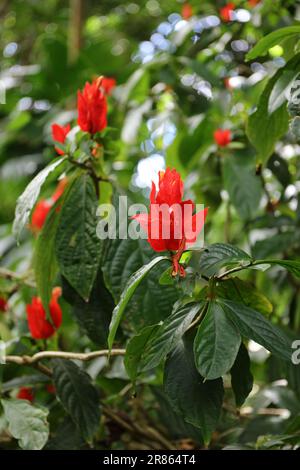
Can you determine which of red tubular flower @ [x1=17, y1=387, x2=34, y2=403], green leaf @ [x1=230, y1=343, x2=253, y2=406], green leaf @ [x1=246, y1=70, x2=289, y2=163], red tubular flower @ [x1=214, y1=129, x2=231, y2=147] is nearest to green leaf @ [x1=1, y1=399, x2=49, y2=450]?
red tubular flower @ [x1=17, y1=387, x2=34, y2=403]

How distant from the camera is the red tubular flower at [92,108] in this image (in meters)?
0.92

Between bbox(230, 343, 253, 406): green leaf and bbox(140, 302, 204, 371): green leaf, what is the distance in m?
0.09

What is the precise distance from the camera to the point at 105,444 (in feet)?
3.67

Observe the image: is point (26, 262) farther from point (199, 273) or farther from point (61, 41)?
point (61, 41)

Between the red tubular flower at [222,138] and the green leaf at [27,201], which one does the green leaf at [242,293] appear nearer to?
the green leaf at [27,201]

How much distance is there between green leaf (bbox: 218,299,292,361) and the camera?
2.26 feet

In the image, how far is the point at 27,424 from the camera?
0.88m

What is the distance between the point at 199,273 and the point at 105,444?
1.70 feet

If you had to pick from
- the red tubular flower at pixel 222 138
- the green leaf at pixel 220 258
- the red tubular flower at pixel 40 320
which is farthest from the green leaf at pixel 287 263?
the red tubular flower at pixel 222 138

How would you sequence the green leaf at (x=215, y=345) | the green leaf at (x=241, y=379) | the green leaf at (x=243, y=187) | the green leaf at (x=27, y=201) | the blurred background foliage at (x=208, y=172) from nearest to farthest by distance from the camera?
the green leaf at (x=215, y=345)
the green leaf at (x=241, y=379)
the green leaf at (x=27, y=201)
the blurred background foliage at (x=208, y=172)
the green leaf at (x=243, y=187)

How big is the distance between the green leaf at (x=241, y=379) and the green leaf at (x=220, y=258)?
0.12 metres

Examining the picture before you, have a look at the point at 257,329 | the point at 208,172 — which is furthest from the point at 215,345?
the point at 208,172

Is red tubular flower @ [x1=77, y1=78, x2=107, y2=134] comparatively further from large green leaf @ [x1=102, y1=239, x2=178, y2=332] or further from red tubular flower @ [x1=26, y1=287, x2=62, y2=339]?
red tubular flower @ [x1=26, y1=287, x2=62, y2=339]
